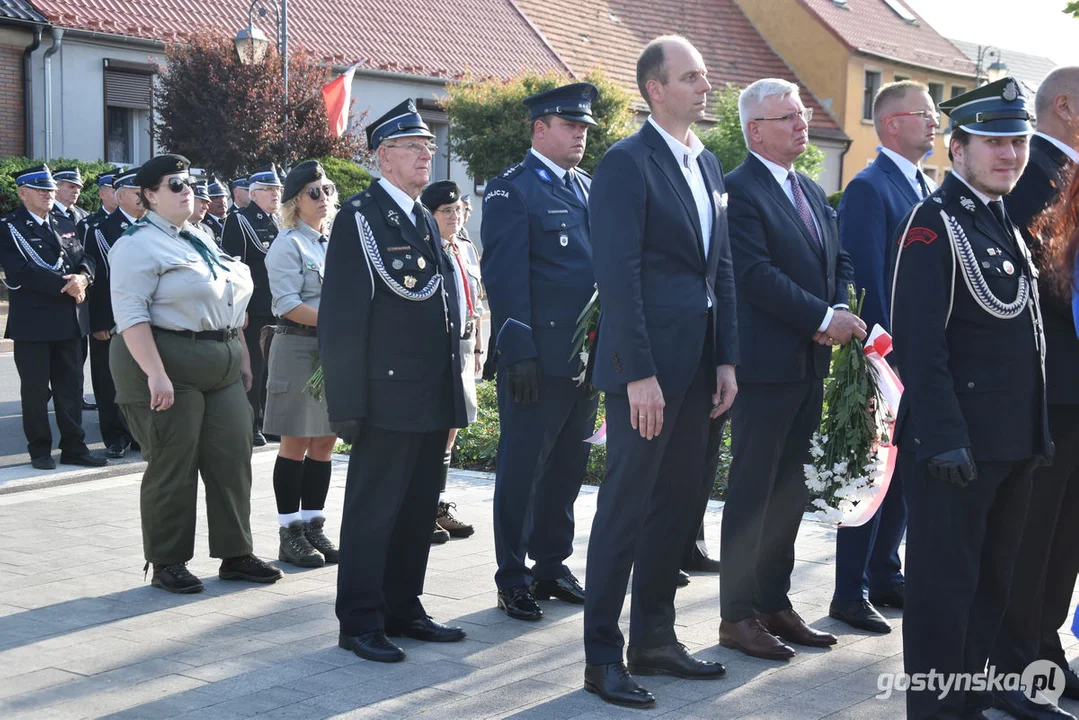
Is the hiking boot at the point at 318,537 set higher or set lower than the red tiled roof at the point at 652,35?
lower

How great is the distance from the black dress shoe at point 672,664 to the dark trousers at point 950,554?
88cm

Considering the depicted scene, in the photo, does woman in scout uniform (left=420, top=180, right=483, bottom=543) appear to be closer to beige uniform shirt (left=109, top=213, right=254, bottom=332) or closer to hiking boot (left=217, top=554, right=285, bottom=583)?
hiking boot (left=217, top=554, right=285, bottom=583)

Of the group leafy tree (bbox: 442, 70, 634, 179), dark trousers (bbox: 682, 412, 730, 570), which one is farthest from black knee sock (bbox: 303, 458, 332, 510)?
leafy tree (bbox: 442, 70, 634, 179)

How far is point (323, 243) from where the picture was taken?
7.34 m

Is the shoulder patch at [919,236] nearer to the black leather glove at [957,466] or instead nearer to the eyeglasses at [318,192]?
the black leather glove at [957,466]

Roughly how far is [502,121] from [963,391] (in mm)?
25619

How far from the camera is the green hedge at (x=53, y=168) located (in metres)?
22.0

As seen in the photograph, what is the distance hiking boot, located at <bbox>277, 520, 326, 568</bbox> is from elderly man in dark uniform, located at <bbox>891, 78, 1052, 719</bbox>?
347cm

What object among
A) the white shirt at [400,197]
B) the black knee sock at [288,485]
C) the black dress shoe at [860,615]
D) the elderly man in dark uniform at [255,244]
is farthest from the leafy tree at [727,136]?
the white shirt at [400,197]

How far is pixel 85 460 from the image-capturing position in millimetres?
10133

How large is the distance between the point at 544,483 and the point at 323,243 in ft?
6.57

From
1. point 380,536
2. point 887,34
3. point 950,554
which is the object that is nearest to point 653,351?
point 950,554

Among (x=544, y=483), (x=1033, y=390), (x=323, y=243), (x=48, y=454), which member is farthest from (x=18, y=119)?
(x=1033, y=390)

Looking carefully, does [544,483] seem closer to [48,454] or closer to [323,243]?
[323,243]
